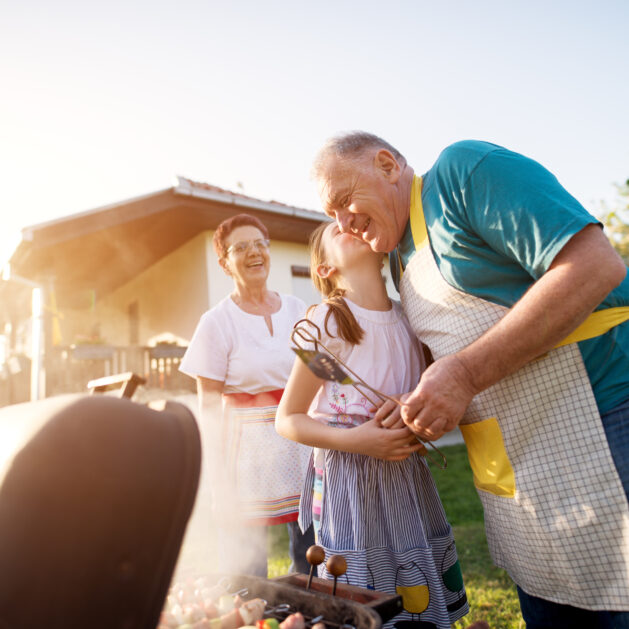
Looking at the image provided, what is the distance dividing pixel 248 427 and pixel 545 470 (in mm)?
1724

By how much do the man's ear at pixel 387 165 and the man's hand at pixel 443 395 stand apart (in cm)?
66

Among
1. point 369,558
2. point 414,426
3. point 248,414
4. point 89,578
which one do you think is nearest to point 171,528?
point 89,578

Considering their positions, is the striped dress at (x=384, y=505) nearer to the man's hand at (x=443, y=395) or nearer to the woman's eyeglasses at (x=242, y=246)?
the man's hand at (x=443, y=395)

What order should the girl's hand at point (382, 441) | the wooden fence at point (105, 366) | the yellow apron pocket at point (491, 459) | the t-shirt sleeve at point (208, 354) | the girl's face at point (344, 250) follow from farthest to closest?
the wooden fence at point (105, 366) → the t-shirt sleeve at point (208, 354) → the girl's face at point (344, 250) → the girl's hand at point (382, 441) → the yellow apron pocket at point (491, 459)

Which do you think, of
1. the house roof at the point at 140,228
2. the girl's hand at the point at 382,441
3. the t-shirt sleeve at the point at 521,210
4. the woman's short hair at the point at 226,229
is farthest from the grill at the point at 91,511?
the house roof at the point at 140,228

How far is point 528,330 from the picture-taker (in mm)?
1283

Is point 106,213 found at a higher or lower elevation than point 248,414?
higher

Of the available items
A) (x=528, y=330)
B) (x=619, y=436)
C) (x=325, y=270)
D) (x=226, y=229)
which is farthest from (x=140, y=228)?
(x=619, y=436)

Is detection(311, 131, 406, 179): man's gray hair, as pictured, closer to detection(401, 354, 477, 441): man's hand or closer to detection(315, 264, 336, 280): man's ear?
detection(315, 264, 336, 280): man's ear

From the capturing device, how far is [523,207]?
1.30m

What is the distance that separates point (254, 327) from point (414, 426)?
5.55ft

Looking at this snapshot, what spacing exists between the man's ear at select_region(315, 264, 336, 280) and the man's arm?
69cm

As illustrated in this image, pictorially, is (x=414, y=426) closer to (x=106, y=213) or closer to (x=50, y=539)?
(x=50, y=539)

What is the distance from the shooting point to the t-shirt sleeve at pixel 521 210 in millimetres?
1260
